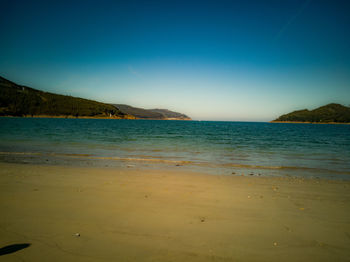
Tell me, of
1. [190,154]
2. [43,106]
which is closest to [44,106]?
[43,106]

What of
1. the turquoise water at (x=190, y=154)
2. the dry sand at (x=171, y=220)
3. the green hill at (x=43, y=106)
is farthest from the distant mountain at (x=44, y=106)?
the dry sand at (x=171, y=220)

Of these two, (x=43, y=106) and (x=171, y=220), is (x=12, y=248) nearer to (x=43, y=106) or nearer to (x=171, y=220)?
(x=171, y=220)

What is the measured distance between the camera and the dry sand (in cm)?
363

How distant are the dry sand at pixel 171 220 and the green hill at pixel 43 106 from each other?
173037 millimetres

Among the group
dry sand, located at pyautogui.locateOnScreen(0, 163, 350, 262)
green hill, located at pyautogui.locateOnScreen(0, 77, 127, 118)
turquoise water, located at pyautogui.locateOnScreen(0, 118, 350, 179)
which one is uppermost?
green hill, located at pyautogui.locateOnScreen(0, 77, 127, 118)

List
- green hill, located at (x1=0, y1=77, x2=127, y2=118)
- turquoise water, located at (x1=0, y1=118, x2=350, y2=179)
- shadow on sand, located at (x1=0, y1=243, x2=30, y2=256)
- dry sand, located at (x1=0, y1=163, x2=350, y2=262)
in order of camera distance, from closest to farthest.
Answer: shadow on sand, located at (x1=0, y1=243, x2=30, y2=256)
dry sand, located at (x1=0, y1=163, x2=350, y2=262)
turquoise water, located at (x1=0, y1=118, x2=350, y2=179)
green hill, located at (x1=0, y1=77, x2=127, y2=118)

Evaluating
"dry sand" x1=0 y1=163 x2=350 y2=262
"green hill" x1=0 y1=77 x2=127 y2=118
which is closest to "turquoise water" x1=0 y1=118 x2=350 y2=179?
"dry sand" x1=0 y1=163 x2=350 y2=262

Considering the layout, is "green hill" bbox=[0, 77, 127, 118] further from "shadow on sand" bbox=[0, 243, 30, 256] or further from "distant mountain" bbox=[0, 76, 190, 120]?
"shadow on sand" bbox=[0, 243, 30, 256]

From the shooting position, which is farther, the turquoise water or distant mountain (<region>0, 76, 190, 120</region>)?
distant mountain (<region>0, 76, 190, 120</region>)

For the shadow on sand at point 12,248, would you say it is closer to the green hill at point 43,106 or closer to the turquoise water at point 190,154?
the turquoise water at point 190,154

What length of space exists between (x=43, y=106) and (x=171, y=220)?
19220 centimetres

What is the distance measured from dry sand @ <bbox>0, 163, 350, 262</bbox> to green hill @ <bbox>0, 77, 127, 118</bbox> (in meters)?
173

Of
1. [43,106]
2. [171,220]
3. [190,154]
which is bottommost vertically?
[190,154]

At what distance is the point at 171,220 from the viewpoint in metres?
4.83
